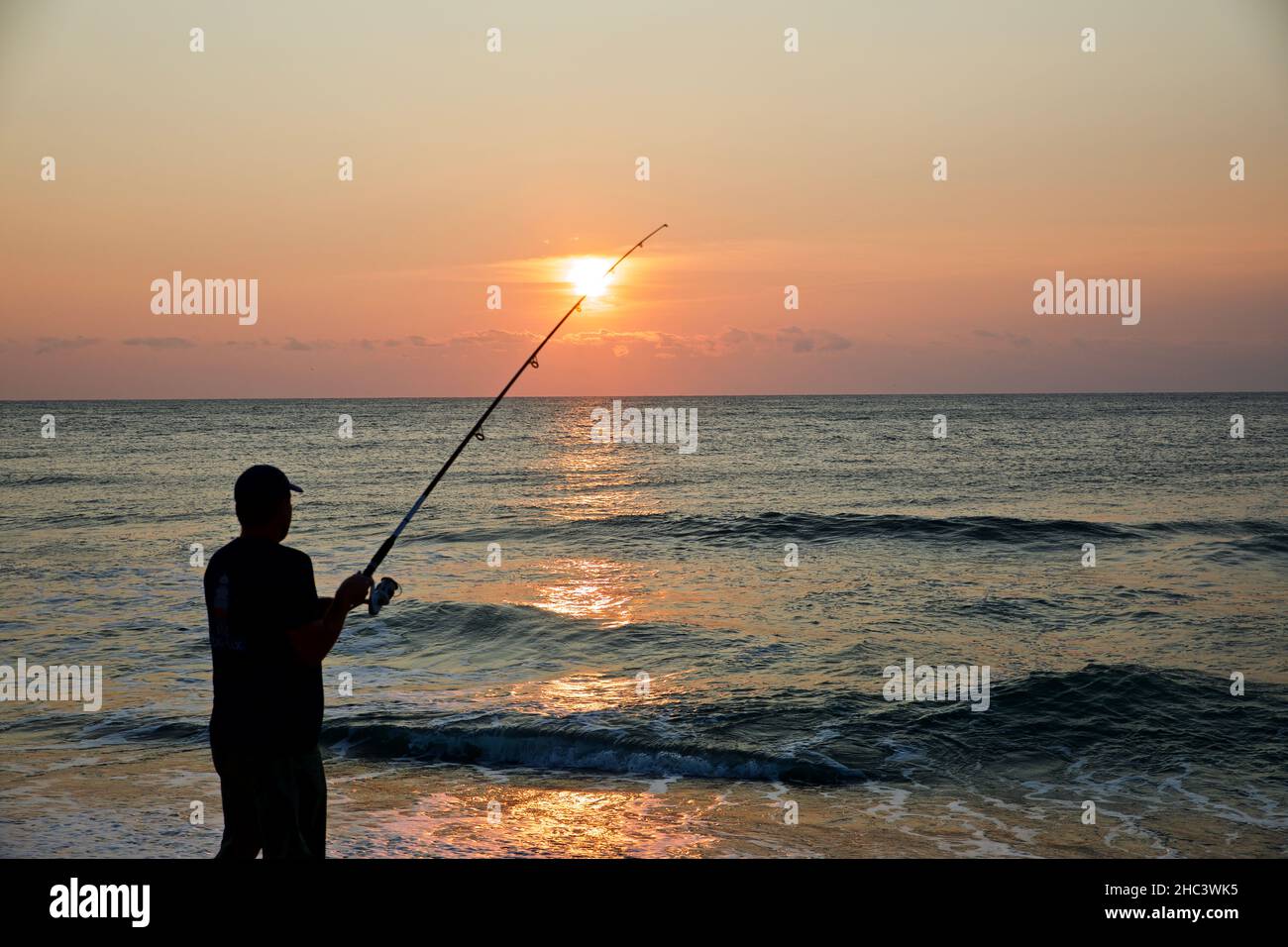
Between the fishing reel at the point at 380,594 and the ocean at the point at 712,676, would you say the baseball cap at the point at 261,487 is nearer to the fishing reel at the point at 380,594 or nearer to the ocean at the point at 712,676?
the fishing reel at the point at 380,594

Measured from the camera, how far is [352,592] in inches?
135

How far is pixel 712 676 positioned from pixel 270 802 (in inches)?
300

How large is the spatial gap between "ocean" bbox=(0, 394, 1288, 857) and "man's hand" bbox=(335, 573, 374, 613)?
11.0ft

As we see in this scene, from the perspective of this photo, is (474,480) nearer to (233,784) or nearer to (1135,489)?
(1135,489)

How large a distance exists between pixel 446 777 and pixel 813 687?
385cm

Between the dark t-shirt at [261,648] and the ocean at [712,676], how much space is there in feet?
10.5

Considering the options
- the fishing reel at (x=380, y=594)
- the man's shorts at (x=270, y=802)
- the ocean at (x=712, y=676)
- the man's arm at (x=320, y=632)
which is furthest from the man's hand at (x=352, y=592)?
the ocean at (x=712, y=676)

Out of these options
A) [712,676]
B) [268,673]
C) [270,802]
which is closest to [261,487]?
[268,673]

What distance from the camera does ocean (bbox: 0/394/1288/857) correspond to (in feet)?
22.9

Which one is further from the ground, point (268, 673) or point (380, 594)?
point (380, 594)

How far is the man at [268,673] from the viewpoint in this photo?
3291 millimetres

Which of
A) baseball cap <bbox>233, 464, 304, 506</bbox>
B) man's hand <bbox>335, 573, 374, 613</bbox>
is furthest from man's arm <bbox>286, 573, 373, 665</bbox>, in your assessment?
baseball cap <bbox>233, 464, 304, 506</bbox>

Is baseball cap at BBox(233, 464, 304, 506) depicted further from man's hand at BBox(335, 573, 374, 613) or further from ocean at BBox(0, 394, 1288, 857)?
ocean at BBox(0, 394, 1288, 857)

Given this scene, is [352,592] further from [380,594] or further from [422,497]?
[422,497]
